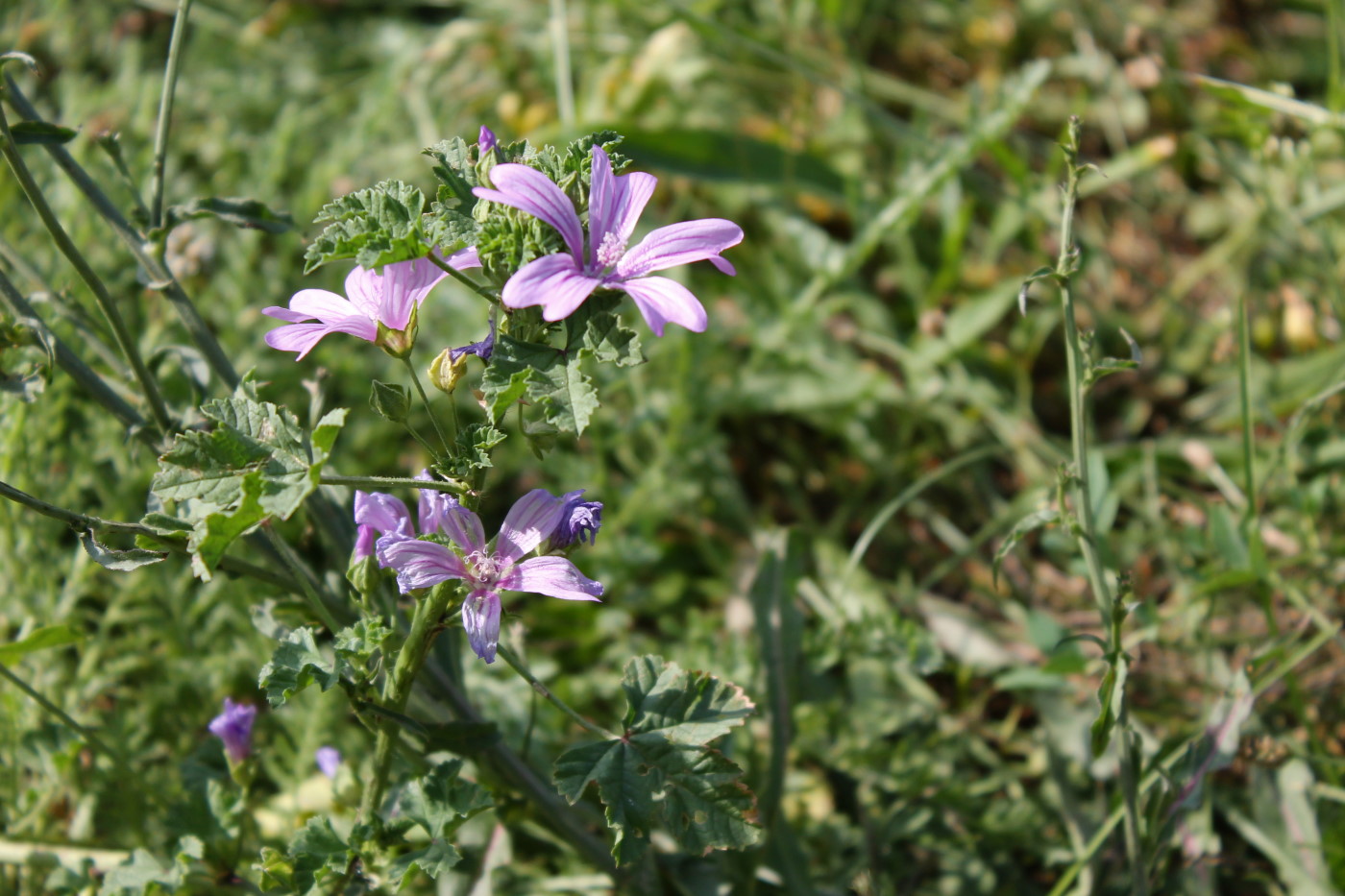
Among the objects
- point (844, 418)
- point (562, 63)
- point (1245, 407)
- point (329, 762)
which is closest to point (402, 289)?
point (329, 762)

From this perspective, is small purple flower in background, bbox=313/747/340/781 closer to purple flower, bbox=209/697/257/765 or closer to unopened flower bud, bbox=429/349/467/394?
purple flower, bbox=209/697/257/765

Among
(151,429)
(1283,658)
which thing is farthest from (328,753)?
(1283,658)

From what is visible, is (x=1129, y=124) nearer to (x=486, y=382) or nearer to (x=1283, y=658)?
(x=1283, y=658)

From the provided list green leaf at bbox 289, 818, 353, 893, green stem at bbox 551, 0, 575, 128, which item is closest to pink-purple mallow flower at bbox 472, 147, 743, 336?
green leaf at bbox 289, 818, 353, 893

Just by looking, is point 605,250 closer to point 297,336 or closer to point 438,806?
point 297,336

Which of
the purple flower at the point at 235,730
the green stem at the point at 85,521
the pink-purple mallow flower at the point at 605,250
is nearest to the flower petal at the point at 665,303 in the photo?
the pink-purple mallow flower at the point at 605,250

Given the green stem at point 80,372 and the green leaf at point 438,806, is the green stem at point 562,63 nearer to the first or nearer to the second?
the green stem at point 80,372
